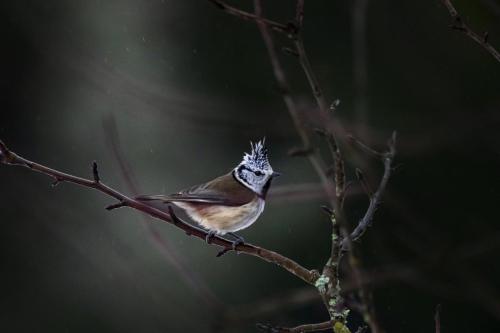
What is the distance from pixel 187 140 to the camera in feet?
23.4

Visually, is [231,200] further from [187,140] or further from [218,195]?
[187,140]

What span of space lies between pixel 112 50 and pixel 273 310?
20.5 ft

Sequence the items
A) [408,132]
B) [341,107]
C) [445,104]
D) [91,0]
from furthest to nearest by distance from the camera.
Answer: [91,0], [341,107], [408,132], [445,104]

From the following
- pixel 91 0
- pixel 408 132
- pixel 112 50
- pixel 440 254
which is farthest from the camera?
pixel 91 0

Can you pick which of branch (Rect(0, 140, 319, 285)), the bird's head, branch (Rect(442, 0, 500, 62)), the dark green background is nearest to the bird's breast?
the bird's head

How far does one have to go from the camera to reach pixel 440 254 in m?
1.79

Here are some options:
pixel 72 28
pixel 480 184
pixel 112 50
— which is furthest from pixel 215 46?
pixel 480 184

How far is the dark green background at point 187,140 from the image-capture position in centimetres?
561

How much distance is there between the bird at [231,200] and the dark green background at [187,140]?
0.44m

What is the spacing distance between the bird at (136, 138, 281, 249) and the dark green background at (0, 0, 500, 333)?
17.5 inches

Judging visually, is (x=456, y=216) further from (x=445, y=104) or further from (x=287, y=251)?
(x=445, y=104)

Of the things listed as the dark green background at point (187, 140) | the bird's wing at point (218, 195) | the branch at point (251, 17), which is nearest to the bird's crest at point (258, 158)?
the bird's wing at point (218, 195)

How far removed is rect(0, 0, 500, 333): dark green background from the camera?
5609 millimetres

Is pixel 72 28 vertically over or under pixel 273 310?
over
